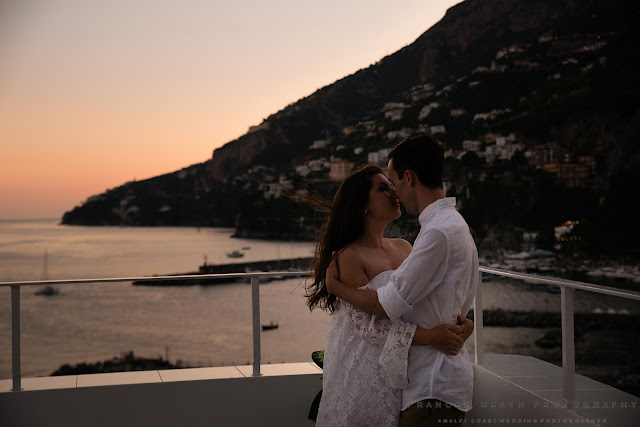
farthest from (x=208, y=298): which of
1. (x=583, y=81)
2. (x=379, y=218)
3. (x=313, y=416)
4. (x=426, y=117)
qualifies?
(x=583, y=81)

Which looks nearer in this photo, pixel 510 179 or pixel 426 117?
pixel 426 117

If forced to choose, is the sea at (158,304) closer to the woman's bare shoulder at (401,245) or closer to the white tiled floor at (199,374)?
the white tiled floor at (199,374)

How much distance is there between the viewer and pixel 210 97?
1465 inches

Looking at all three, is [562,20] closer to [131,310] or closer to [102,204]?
[131,310]

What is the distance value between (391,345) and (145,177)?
2001 inches

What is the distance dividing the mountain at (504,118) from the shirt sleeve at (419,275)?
101 feet

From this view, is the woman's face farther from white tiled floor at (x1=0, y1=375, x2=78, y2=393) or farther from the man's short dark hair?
white tiled floor at (x1=0, y1=375, x2=78, y2=393)

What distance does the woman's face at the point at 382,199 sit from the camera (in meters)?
1.54

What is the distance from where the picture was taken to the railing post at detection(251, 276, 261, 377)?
302 cm

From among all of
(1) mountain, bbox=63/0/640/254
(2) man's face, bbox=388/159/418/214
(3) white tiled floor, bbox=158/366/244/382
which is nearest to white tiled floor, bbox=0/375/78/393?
(3) white tiled floor, bbox=158/366/244/382

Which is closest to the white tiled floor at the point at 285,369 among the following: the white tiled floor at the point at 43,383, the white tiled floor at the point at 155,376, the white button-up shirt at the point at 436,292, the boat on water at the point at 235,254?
the white tiled floor at the point at 155,376

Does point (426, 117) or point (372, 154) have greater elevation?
point (426, 117)

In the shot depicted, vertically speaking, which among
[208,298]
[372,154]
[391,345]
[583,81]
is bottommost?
[208,298]

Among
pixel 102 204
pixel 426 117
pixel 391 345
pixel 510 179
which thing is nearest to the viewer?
pixel 391 345
